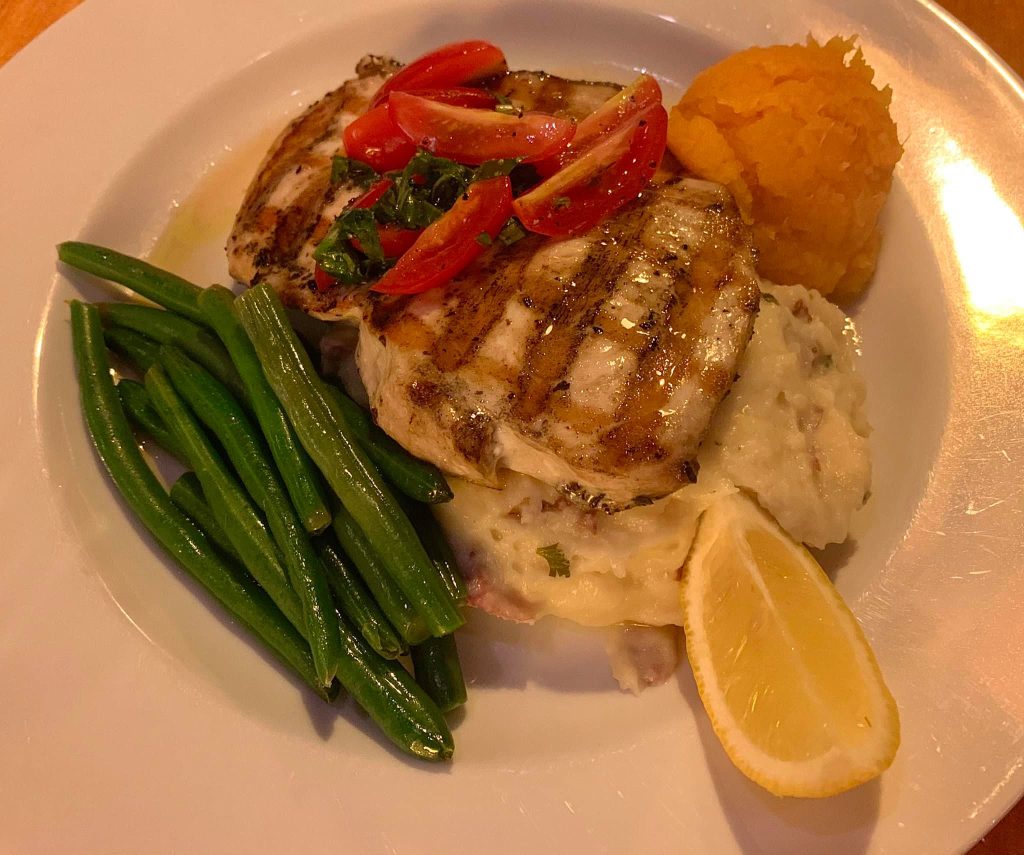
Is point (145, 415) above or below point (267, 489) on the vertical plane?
below

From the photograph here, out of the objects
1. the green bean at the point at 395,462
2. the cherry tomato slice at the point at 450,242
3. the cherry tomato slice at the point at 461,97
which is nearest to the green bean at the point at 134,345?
the green bean at the point at 395,462

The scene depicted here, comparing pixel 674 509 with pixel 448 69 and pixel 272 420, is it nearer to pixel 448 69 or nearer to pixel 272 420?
pixel 272 420

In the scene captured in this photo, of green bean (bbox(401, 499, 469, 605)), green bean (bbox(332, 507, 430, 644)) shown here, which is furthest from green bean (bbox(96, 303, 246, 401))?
green bean (bbox(401, 499, 469, 605))

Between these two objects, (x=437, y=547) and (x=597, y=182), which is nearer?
(x=597, y=182)

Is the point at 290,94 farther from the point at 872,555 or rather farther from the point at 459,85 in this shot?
the point at 872,555

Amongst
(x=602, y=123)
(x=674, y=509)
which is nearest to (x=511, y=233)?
(x=602, y=123)

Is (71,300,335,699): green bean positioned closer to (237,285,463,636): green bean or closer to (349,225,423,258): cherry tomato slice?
(237,285,463,636): green bean

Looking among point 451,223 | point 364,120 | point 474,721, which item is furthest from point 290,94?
point 474,721

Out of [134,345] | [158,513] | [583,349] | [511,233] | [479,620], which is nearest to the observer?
[583,349]

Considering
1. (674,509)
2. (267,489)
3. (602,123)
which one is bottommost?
(267,489)
